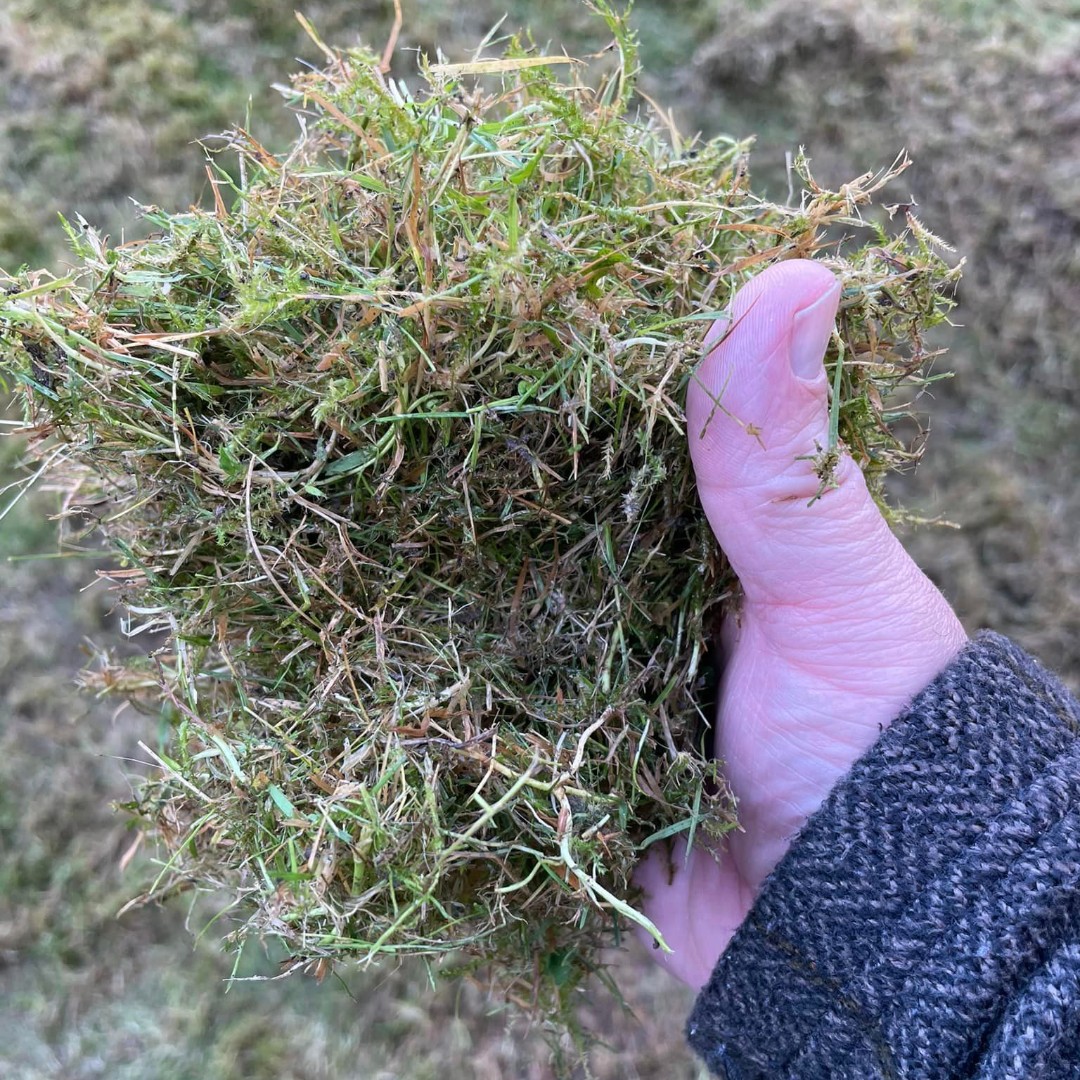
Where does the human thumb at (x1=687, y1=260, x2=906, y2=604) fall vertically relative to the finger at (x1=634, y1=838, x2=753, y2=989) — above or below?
above

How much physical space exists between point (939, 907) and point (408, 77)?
1881mm

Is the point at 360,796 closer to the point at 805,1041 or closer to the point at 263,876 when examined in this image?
the point at 263,876

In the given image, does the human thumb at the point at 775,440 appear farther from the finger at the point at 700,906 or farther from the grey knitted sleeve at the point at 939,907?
the finger at the point at 700,906

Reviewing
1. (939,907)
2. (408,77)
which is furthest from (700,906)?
(408,77)

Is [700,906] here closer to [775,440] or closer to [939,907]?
[939,907]

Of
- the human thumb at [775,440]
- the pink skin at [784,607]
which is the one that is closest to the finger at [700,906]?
the pink skin at [784,607]

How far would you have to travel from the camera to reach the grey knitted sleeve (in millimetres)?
797

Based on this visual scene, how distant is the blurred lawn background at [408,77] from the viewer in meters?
1.67

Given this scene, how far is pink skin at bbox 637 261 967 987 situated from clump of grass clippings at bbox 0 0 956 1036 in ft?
0.15

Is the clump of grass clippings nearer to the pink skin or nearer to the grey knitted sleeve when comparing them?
the pink skin

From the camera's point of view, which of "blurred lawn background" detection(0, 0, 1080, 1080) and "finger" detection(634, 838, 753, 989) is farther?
"blurred lawn background" detection(0, 0, 1080, 1080)

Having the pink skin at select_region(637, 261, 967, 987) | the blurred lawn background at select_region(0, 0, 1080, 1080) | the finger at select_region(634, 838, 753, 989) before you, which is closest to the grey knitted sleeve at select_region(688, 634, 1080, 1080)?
the pink skin at select_region(637, 261, 967, 987)

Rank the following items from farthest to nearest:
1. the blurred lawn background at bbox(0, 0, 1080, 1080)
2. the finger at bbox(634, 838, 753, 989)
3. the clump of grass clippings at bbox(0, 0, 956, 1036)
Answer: the blurred lawn background at bbox(0, 0, 1080, 1080) → the finger at bbox(634, 838, 753, 989) → the clump of grass clippings at bbox(0, 0, 956, 1036)

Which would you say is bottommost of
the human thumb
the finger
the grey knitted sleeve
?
the finger
